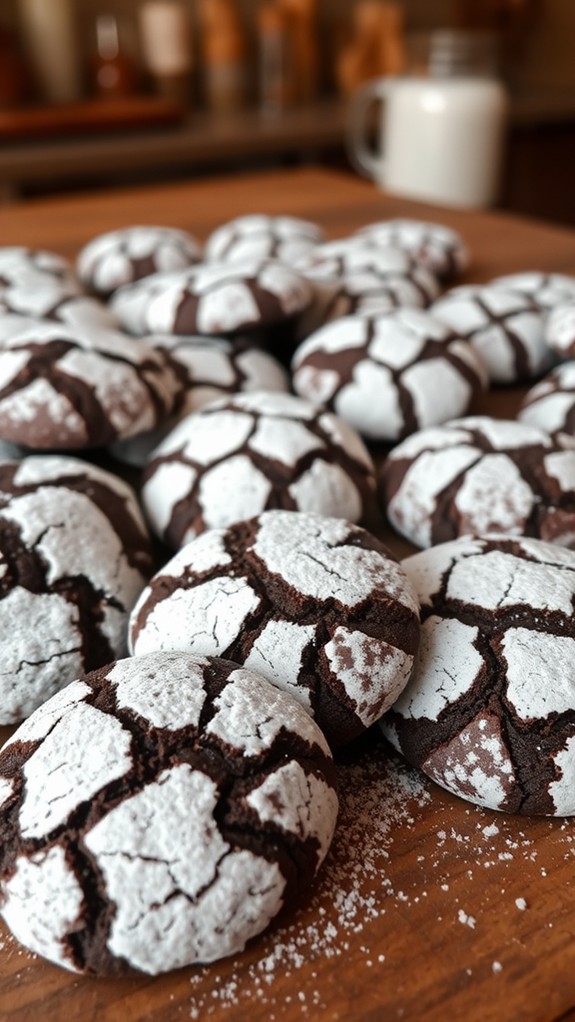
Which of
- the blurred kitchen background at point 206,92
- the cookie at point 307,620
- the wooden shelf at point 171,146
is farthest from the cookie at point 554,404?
the wooden shelf at point 171,146

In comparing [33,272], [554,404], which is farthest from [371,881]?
[33,272]

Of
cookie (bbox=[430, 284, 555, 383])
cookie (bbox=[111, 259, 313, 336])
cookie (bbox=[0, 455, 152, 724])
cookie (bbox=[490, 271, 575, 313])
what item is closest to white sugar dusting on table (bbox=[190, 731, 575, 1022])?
cookie (bbox=[0, 455, 152, 724])

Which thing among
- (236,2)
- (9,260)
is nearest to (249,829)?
(9,260)

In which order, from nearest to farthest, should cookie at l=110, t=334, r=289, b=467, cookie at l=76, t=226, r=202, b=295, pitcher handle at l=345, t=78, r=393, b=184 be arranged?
cookie at l=110, t=334, r=289, b=467 → cookie at l=76, t=226, r=202, b=295 → pitcher handle at l=345, t=78, r=393, b=184

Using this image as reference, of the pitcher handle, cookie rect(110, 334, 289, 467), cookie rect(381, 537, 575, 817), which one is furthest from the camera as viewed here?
the pitcher handle

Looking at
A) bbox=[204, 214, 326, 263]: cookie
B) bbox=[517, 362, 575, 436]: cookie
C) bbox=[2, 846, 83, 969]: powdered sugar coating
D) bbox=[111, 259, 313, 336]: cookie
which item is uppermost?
bbox=[111, 259, 313, 336]: cookie

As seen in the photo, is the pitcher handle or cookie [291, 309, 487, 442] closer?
cookie [291, 309, 487, 442]

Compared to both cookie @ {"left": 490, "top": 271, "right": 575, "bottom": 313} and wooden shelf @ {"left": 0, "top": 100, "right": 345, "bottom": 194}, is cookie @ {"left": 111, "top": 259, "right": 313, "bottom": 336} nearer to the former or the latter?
cookie @ {"left": 490, "top": 271, "right": 575, "bottom": 313}
